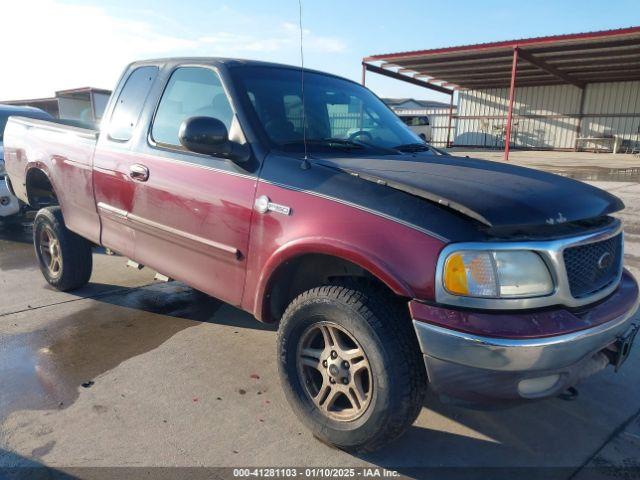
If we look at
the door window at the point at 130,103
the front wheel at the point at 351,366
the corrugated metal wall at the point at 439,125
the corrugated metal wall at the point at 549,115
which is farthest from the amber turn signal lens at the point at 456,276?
the corrugated metal wall at the point at 439,125

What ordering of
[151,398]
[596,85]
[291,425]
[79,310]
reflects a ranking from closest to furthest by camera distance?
1. [291,425]
2. [151,398]
3. [79,310]
4. [596,85]

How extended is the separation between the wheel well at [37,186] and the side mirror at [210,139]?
268 centimetres

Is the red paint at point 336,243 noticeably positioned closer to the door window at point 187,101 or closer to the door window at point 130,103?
the door window at point 187,101

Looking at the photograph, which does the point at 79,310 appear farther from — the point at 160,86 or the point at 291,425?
the point at 291,425

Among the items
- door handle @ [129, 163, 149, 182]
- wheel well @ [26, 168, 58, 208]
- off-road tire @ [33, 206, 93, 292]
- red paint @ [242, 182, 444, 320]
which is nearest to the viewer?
red paint @ [242, 182, 444, 320]

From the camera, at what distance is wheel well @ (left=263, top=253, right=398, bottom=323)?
246 centimetres

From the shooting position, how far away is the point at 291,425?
2.58m

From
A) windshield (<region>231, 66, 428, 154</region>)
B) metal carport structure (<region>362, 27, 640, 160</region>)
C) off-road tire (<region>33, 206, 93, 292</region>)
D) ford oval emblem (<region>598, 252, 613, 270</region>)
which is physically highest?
metal carport structure (<region>362, 27, 640, 160</region>)

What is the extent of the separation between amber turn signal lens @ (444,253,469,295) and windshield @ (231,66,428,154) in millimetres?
1211

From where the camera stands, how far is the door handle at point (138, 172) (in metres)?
3.20

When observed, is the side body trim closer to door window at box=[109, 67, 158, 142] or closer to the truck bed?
the truck bed

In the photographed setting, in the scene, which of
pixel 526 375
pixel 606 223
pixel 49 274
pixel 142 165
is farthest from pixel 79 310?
pixel 606 223

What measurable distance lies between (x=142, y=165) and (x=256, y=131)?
100 cm

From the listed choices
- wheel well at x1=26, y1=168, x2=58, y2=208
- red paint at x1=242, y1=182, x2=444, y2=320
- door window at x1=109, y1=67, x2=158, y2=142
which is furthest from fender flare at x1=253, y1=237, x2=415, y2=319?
wheel well at x1=26, y1=168, x2=58, y2=208
